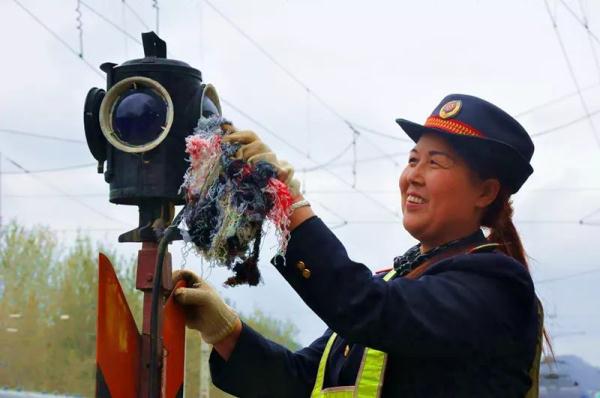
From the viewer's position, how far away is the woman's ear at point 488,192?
2162mm

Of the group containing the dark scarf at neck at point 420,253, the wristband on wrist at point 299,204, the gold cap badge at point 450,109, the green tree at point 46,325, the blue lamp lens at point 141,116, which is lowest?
the green tree at point 46,325

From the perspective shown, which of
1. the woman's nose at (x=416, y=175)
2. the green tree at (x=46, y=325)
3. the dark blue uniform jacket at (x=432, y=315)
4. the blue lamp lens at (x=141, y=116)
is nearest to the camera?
the dark blue uniform jacket at (x=432, y=315)

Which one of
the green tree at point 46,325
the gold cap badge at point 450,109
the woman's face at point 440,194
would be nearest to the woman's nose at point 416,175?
the woman's face at point 440,194

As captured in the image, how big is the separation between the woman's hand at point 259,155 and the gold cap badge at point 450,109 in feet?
1.45

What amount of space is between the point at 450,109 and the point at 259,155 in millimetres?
528

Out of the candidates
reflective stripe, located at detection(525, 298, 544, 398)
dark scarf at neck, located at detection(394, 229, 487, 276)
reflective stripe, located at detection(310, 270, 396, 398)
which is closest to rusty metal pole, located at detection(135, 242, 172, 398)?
reflective stripe, located at detection(310, 270, 396, 398)

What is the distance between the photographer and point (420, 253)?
2.24 meters

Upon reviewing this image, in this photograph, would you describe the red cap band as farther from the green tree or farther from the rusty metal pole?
the green tree

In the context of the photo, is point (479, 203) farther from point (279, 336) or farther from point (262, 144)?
point (279, 336)

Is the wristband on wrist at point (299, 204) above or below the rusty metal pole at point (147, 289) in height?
above

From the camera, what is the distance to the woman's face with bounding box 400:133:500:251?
2104 millimetres

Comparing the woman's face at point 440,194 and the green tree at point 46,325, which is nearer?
the woman's face at point 440,194

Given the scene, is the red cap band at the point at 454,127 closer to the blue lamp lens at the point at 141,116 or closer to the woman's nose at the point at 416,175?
the woman's nose at the point at 416,175

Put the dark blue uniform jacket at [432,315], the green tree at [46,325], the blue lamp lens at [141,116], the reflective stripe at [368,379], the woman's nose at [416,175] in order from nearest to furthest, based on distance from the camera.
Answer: the dark blue uniform jacket at [432,315] → the reflective stripe at [368,379] → the woman's nose at [416,175] → the blue lamp lens at [141,116] → the green tree at [46,325]
